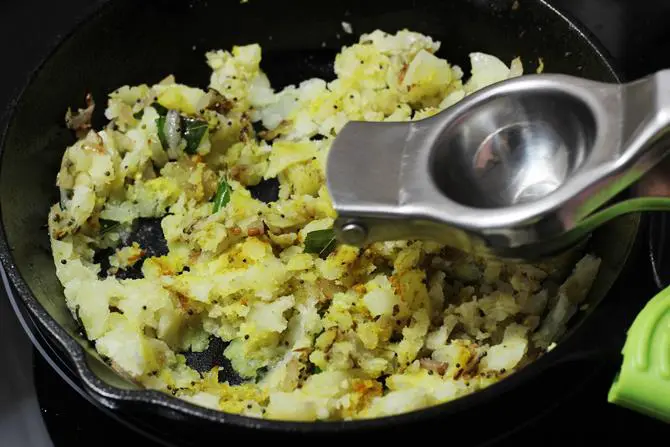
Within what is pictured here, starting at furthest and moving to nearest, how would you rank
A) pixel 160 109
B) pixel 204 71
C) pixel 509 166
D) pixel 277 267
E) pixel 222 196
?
1. pixel 204 71
2. pixel 160 109
3. pixel 222 196
4. pixel 277 267
5. pixel 509 166

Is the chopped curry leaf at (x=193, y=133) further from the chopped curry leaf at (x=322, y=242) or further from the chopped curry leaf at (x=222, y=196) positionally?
the chopped curry leaf at (x=322, y=242)

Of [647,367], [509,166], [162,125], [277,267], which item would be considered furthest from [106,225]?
[647,367]

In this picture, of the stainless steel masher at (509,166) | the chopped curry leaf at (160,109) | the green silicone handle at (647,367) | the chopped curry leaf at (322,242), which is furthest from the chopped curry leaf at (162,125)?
the green silicone handle at (647,367)

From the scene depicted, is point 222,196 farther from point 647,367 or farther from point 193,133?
point 647,367

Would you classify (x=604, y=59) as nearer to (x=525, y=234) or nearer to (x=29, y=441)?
(x=525, y=234)

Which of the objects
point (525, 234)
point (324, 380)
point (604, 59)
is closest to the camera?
point (525, 234)

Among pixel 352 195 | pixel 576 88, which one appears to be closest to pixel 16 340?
pixel 352 195
